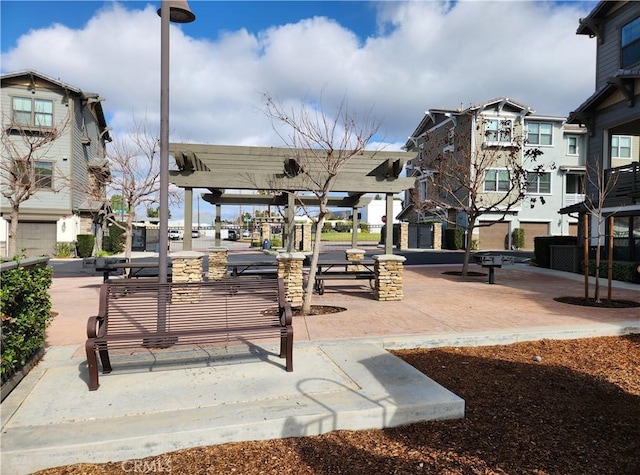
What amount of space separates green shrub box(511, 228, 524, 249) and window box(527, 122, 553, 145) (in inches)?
257

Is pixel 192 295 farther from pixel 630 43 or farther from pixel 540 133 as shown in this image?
pixel 540 133

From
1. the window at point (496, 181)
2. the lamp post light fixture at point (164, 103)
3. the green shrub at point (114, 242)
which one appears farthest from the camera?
the window at point (496, 181)

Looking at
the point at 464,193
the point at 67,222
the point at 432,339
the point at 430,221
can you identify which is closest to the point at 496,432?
the point at 432,339

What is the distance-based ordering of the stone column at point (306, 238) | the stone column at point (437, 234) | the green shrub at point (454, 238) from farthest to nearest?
the stone column at point (437, 234), the green shrub at point (454, 238), the stone column at point (306, 238)

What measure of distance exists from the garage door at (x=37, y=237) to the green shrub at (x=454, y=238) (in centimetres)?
2649

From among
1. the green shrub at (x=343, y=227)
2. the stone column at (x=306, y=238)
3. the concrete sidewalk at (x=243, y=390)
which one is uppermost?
the green shrub at (x=343, y=227)

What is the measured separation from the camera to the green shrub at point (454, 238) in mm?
32250

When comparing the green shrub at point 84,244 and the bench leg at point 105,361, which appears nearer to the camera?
the bench leg at point 105,361

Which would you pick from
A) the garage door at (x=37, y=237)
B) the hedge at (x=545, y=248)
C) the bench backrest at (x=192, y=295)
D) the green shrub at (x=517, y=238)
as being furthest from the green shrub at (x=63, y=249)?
the green shrub at (x=517, y=238)

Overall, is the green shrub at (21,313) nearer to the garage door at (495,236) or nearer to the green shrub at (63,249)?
the green shrub at (63,249)

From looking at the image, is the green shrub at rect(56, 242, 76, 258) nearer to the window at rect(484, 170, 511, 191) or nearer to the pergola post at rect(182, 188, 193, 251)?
the pergola post at rect(182, 188, 193, 251)

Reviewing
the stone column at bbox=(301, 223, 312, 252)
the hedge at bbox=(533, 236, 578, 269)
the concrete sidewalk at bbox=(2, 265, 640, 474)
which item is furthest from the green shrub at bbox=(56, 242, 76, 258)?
the hedge at bbox=(533, 236, 578, 269)

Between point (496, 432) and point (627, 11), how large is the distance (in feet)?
59.7

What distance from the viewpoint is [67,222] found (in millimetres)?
25078
